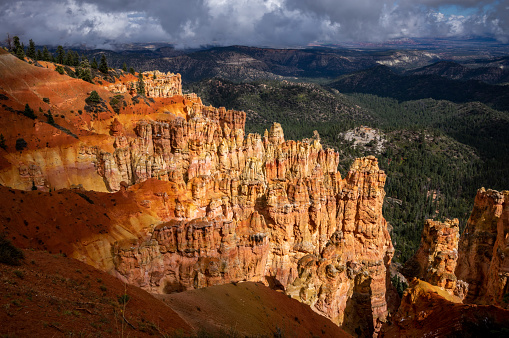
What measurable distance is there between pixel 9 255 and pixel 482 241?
39.0 metres

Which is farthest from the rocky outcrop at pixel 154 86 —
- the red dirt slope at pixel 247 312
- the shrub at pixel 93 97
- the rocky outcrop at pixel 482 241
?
the rocky outcrop at pixel 482 241

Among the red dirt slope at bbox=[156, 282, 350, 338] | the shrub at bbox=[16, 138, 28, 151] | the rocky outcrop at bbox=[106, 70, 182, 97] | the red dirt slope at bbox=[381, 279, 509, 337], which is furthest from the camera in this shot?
the rocky outcrop at bbox=[106, 70, 182, 97]

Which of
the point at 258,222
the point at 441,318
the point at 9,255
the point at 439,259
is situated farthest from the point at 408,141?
the point at 9,255

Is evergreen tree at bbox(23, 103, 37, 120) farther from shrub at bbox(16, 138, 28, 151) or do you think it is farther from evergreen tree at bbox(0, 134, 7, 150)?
evergreen tree at bbox(0, 134, 7, 150)

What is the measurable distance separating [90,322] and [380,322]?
99.6 ft

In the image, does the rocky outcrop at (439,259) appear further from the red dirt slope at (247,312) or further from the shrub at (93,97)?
the shrub at (93,97)

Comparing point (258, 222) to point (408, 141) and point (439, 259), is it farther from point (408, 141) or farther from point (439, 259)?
point (408, 141)

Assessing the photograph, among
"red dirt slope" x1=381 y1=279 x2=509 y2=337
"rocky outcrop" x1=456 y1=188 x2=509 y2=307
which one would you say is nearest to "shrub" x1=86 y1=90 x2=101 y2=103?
"red dirt slope" x1=381 y1=279 x2=509 y2=337

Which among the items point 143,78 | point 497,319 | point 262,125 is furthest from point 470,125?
point 497,319

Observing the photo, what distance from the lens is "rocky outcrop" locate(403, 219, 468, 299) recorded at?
2781cm

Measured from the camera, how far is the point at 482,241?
3378 cm

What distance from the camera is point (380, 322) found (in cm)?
3422

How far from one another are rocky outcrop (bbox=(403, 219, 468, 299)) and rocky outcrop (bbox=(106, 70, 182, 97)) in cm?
5917

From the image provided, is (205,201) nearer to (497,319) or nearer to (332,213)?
(332,213)
